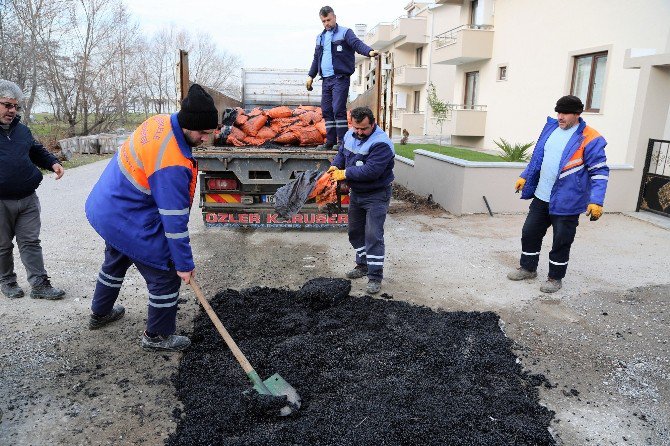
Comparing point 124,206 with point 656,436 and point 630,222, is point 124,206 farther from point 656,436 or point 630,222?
point 630,222

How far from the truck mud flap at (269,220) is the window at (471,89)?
13961 mm

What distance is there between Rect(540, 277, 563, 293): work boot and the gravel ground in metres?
0.06

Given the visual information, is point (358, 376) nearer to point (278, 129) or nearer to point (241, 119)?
point (278, 129)

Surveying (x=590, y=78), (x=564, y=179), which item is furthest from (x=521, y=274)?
(x=590, y=78)

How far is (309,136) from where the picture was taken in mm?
6969

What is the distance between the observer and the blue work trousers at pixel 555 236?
4.61 m

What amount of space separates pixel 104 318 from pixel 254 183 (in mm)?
2869

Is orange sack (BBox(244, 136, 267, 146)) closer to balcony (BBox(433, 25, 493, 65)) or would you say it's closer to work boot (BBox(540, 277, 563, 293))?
work boot (BBox(540, 277, 563, 293))

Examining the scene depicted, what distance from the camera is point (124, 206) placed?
10.1ft

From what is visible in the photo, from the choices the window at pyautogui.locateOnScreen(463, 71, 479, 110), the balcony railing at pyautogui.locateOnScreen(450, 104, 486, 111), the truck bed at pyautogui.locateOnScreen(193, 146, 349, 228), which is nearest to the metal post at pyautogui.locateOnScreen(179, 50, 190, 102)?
the truck bed at pyautogui.locateOnScreen(193, 146, 349, 228)

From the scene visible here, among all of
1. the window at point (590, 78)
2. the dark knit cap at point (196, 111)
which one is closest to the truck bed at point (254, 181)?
the dark knit cap at point (196, 111)

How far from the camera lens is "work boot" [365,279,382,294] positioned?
459 centimetres

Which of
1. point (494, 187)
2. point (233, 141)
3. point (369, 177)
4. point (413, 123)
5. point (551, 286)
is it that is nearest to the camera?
point (369, 177)

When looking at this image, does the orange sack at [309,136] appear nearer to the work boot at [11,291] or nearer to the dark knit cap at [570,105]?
→ the dark knit cap at [570,105]
